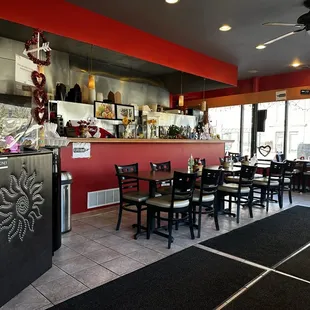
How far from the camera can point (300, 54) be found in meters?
6.42

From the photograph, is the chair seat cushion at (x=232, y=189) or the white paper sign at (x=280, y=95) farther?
the white paper sign at (x=280, y=95)

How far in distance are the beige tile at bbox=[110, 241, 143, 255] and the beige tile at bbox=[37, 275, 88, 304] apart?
773mm

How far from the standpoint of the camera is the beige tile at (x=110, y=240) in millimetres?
3564

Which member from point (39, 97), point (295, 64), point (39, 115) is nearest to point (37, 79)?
point (39, 97)

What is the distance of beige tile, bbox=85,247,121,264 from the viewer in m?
3.09

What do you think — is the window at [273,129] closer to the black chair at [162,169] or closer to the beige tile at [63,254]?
the black chair at [162,169]

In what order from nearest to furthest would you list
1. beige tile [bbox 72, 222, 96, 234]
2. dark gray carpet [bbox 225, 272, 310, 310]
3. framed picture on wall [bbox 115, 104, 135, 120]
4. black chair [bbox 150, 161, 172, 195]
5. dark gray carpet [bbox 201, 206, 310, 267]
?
dark gray carpet [bbox 225, 272, 310, 310], dark gray carpet [bbox 201, 206, 310, 267], beige tile [bbox 72, 222, 96, 234], black chair [bbox 150, 161, 172, 195], framed picture on wall [bbox 115, 104, 135, 120]

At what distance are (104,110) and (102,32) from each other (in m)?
2.01

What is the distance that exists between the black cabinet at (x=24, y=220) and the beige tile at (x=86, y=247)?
527 millimetres

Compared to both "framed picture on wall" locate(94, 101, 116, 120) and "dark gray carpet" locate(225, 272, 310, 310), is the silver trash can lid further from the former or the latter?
"framed picture on wall" locate(94, 101, 116, 120)

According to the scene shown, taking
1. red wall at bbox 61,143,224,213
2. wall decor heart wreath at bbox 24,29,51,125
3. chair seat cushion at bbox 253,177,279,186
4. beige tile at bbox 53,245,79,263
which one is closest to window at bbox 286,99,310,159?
chair seat cushion at bbox 253,177,279,186

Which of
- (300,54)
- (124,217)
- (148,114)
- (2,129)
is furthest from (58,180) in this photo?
(300,54)

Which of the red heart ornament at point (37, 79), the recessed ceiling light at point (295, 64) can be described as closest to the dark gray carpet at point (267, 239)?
the red heart ornament at point (37, 79)

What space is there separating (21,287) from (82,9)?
370 cm
